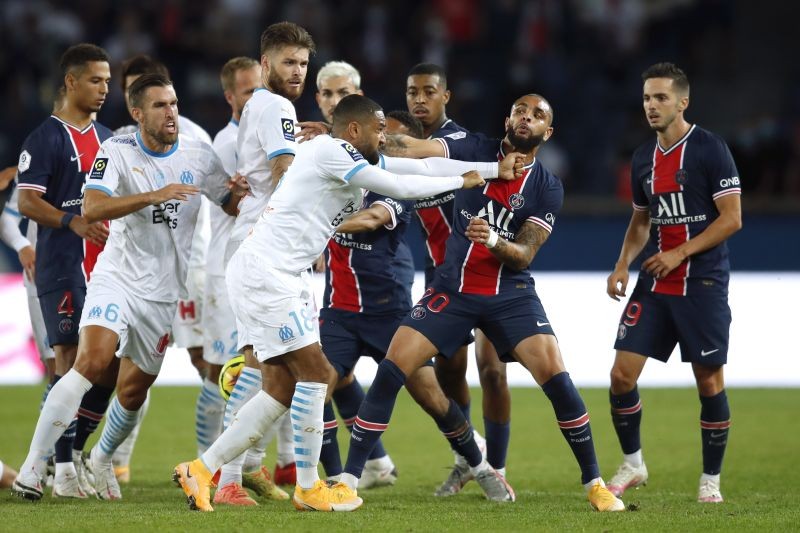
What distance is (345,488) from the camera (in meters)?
6.75

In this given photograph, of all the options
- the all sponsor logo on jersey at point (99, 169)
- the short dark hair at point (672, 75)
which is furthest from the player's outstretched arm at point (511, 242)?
the all sponsor logo on jersey at point (99, 169)

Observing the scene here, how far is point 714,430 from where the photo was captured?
771cm

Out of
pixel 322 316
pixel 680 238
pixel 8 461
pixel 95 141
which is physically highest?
pixel 95 141

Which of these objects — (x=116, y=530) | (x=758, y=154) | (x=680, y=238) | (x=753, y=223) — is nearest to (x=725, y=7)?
(x=758, y=154)

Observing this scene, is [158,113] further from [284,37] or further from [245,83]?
[245,83]

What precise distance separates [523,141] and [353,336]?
69.2 inches

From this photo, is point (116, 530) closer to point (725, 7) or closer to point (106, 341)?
point (106, 341)

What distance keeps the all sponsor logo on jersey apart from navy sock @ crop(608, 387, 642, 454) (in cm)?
349

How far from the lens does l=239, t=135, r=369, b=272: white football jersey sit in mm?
6562

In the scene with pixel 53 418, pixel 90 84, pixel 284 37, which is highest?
pixel 284 37

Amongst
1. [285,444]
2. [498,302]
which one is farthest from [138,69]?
[498,302]

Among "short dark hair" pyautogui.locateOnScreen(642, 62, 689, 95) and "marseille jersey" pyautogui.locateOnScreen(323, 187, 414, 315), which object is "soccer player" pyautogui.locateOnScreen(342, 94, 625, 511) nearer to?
"marseille jersey" pyautogui.locateOnScreen(323, 187, 414, 315)

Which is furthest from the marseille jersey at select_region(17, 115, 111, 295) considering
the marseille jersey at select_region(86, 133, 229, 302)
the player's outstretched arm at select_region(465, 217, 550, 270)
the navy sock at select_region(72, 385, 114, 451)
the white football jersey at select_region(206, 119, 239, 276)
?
the player's outstretched arm at select_region(465, 217, 550, 270)

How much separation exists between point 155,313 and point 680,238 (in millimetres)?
3369
